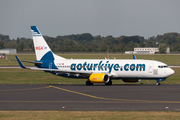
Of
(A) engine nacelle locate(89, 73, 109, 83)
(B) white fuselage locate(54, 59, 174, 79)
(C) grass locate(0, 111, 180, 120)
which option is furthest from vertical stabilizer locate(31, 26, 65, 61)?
(C) grass locate(0, 111, 180, 120)

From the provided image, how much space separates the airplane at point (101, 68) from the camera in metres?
45.6

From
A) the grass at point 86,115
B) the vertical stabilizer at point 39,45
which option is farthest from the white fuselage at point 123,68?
the grass at point 86,115

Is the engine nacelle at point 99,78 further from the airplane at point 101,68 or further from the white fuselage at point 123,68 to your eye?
the white fuselage at point 123,68

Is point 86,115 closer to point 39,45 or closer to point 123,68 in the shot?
point 123,68

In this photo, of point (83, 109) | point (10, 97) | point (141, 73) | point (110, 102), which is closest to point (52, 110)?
point (83, 109)

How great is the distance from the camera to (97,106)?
26078 millimetres

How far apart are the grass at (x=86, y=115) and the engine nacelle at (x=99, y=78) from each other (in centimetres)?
2257

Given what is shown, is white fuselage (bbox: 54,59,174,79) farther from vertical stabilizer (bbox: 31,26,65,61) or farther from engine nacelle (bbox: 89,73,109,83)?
vertical stabilizer (bbox: 31,26,65,61)

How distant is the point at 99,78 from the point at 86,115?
79.0 feet

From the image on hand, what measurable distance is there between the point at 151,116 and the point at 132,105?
5414mm

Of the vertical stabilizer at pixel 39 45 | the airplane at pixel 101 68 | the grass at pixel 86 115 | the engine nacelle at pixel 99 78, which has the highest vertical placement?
the vertical stabilizer at pixel 39 45

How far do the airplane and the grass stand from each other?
22934 mm

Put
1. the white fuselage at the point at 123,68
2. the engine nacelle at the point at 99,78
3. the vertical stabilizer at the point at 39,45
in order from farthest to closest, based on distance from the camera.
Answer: the vertical stabilizer at the point at 39,45 < the engine nacelle at the point at 99,78 < the white fuselage at the point at 123,68

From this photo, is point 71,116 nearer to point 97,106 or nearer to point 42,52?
point 97,106
